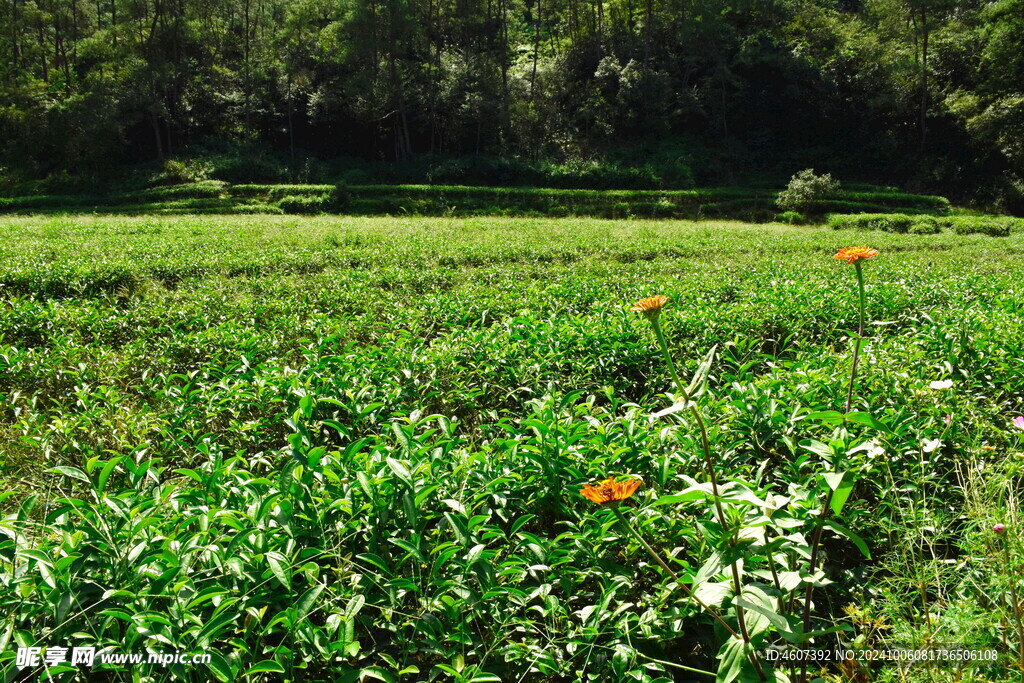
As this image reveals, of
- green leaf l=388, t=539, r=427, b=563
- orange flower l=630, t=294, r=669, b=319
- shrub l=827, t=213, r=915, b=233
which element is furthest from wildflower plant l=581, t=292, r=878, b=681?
shrub l=827, t=213, r=915, b=233

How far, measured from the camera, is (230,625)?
5.12 feet

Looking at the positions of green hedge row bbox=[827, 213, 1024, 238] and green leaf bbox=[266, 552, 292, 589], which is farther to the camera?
green hedge row bbox=[827, 213, 1024, 238]

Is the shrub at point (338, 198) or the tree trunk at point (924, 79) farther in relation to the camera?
the tree trunk at point (924, 79)

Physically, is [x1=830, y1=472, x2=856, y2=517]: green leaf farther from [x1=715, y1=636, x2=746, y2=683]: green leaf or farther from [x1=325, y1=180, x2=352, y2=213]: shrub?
[x1=325, y1=180, x2=352, y2=213]: shrub

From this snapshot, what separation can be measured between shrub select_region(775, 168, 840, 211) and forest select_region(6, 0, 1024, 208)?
6.69 metres

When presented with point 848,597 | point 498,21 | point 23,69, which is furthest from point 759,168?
point 23,69

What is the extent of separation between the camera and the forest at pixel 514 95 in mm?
27578

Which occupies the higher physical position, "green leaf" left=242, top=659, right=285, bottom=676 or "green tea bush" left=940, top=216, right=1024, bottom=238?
"green tea bush" left=940, top=216, right=1024, bottom=238

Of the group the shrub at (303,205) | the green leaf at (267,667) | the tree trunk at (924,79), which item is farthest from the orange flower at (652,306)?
the tree trunk at (924,79)

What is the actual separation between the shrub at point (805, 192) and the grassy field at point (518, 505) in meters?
19.3

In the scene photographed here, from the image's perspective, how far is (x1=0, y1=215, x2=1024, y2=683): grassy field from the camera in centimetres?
152

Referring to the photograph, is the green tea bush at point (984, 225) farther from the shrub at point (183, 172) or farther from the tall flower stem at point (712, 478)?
the shrub at point (183, 172)

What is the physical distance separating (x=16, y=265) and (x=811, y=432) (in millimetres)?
9487

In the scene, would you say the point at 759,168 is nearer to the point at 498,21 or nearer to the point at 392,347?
the point at 498,21
